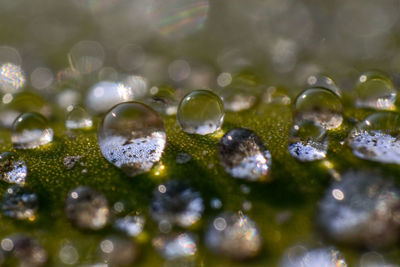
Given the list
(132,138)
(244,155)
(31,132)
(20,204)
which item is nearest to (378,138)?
(244,155)

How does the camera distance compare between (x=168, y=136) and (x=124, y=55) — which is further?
(x=124, y=55)

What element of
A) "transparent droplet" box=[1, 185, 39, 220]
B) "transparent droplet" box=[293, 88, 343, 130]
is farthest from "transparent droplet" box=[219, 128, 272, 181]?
"transparent droplet" box=[1, 185, 39, 220]

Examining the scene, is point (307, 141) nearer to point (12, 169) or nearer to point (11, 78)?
point (12, 169)

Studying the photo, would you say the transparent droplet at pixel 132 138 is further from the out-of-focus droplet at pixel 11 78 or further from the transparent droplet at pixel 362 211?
the out-of-focus droplet at pixel 11 78

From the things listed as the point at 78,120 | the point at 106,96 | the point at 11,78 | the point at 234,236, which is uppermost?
the point at 234,236

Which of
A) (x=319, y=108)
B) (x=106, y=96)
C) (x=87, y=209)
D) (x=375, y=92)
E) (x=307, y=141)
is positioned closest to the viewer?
(x=87, y=209)

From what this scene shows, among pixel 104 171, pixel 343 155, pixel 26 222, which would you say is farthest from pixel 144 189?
pixel 343 155

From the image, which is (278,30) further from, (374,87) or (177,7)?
(374,87)
